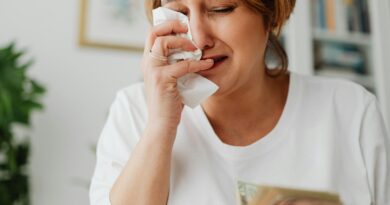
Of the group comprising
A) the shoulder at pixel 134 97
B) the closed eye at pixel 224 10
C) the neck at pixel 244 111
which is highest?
the closed eye at pixel 224 10

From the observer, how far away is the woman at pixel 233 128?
2.89 ft

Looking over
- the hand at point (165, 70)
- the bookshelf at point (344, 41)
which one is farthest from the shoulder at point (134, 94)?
the bookshelf at point (344, 41)

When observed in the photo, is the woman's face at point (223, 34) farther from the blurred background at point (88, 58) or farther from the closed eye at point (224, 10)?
the blurred background at point (88, 58)

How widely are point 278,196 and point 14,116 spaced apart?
1.38 metres

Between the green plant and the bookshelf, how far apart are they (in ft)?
4.19

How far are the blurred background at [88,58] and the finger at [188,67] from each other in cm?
124

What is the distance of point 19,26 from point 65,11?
245mm

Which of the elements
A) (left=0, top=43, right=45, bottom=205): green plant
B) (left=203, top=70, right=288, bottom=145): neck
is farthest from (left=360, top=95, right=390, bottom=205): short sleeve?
(left=0, top=43, right=45, bottom=205): green plant

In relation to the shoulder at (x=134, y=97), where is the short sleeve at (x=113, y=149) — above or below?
below

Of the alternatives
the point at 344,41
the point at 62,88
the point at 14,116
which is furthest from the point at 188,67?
the point at 344,41

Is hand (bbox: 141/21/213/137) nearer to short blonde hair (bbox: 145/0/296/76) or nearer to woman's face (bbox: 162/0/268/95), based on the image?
woman's face (bbox: 162/0/268/95)

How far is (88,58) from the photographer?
2182mm

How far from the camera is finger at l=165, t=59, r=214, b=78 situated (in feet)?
2.83

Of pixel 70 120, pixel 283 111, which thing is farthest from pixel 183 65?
pixel 70 120
